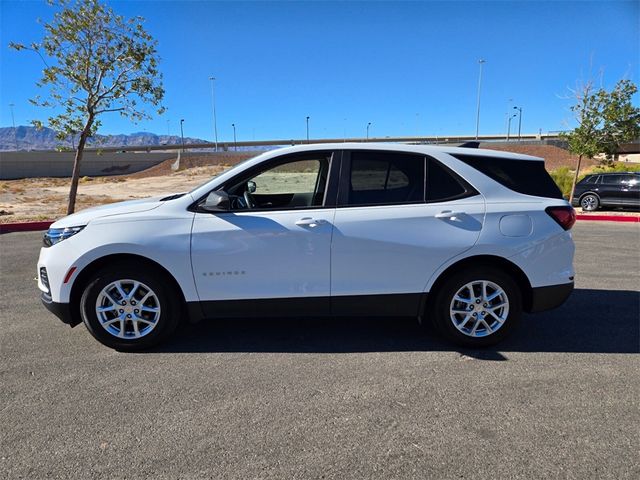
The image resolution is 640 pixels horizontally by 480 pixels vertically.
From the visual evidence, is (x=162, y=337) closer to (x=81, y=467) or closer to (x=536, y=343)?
(x=81, y=467)

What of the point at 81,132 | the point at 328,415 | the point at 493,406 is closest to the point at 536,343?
the point at 493,406

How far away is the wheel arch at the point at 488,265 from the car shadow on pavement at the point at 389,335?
50cm

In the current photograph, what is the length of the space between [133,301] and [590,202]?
1707 centimetres

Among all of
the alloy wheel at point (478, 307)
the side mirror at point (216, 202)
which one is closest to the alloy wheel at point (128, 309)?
the side mirror at point (216, 202)

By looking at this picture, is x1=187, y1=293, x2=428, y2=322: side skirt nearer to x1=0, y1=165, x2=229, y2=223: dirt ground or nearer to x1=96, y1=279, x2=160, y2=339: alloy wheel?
x1=96, y1=279, x2=160, y2=339: alloy wheel

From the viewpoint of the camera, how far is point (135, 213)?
3.62 metres

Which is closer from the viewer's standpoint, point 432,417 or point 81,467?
point 81,467

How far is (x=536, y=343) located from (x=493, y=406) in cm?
131

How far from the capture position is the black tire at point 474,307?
3688mm

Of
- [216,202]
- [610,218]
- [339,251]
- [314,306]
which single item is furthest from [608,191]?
[216,202]

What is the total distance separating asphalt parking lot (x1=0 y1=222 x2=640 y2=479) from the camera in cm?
240

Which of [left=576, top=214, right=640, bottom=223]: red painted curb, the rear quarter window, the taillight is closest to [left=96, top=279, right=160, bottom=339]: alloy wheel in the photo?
the rear quarter window

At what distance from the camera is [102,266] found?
11.9ft

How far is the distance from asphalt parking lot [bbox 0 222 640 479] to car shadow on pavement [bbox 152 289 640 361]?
0.02m
